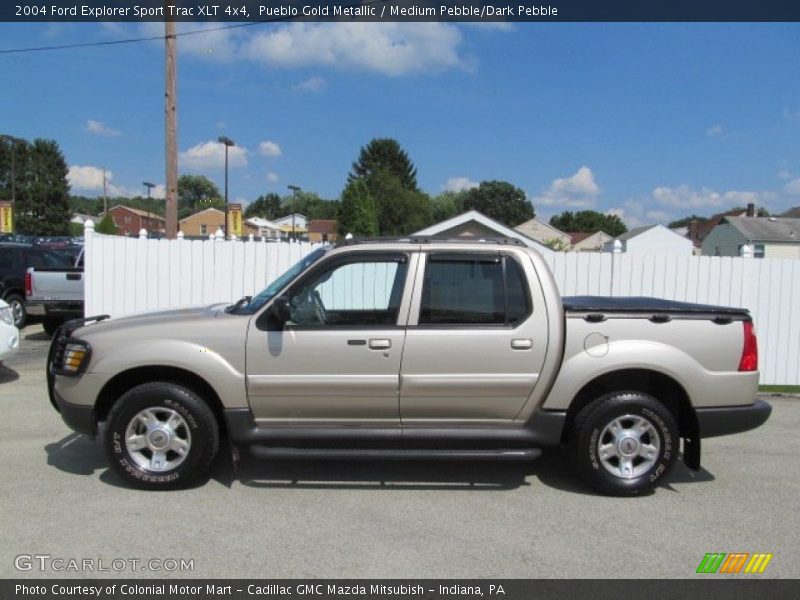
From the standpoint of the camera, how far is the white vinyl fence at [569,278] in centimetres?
931

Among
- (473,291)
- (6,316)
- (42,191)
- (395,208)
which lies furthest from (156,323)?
(42,191)

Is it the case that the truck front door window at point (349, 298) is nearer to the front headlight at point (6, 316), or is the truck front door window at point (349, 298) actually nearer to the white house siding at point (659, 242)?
the front headlight at point (6, 316)

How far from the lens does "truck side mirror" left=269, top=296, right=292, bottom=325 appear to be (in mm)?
4648

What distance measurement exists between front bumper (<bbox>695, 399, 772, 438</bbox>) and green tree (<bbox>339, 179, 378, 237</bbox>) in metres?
41.7

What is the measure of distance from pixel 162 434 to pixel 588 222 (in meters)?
118

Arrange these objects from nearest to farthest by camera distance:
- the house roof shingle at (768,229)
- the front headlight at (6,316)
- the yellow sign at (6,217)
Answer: the front headlight at (6,316), the house roof shingle at (768,229), the yellow sign at (6,217)

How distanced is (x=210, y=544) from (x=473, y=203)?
369ft

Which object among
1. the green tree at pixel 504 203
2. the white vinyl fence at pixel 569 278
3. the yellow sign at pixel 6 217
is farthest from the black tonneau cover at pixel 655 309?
the green tree at pixel 504 203

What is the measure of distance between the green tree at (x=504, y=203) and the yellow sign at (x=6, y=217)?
7428cm

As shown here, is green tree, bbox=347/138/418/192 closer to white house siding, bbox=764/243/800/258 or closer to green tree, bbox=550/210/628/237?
green tree, bbox=550/210/628/237

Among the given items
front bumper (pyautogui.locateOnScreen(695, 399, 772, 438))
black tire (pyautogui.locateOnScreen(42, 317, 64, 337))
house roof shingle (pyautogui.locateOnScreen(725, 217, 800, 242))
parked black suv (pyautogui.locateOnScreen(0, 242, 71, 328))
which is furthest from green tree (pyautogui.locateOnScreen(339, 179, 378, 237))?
front bumper (pyautogui.locateOnScreen(695, 399, 772, 438))

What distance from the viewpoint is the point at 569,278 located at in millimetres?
9477

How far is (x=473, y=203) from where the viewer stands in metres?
114

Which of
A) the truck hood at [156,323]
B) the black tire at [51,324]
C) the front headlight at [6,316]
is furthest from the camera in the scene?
the black tire at [51,324]
